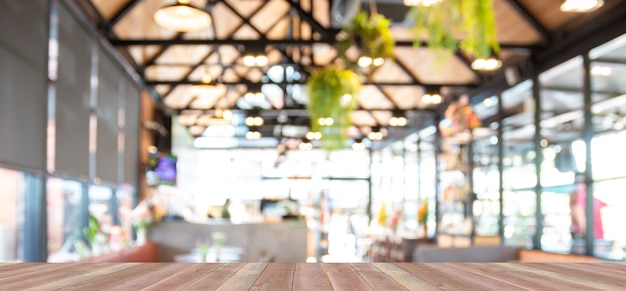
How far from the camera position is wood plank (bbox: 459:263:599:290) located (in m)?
2.06

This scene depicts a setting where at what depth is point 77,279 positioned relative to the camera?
2.19 metres

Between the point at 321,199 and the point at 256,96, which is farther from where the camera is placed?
the point at 321,199

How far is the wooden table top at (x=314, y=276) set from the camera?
2.03 meters

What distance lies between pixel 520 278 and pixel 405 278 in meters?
0.40

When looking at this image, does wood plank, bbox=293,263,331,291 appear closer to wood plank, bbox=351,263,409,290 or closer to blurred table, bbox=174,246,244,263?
wood plank, bbox=351,263,409,290

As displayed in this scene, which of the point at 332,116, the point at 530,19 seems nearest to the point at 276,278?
the point at 332,116

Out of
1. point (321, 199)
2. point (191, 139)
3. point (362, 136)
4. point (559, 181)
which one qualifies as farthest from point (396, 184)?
point (559, 181)

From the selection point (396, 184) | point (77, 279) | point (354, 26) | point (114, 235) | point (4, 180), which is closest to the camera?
point (77, 279)

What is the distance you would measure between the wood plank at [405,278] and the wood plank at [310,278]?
243 millimetres

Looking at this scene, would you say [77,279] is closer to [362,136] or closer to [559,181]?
[559,181]

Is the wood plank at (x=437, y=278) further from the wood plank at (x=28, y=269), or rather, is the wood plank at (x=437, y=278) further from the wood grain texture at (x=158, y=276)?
the wood plank at (x=28, y=269)

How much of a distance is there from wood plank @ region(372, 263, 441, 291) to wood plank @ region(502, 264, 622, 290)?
0.50 metres

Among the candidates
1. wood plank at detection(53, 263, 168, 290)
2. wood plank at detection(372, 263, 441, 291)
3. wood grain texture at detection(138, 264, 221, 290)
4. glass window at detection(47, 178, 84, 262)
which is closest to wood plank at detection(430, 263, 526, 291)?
wood plank at detection(372, 263, 441, 291)

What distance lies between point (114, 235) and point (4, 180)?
2.10 metres
